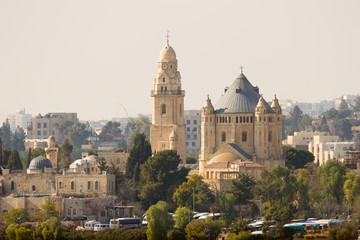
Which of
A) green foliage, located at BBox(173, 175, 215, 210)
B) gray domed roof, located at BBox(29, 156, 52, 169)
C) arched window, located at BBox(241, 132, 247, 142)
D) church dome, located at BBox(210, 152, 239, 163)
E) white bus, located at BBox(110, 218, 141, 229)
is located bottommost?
white bus, located at BBox(110, 218, 141, 229)

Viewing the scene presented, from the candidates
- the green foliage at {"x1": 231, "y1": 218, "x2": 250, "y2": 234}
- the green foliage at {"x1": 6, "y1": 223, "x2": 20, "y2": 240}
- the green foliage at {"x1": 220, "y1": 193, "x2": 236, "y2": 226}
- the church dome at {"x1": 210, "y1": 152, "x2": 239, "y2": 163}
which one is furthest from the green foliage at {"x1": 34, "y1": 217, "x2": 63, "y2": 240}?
the church dome at {"x1": 210, "y1": 152, "x2": 239, "y2": 163}

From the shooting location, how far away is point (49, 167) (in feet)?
463

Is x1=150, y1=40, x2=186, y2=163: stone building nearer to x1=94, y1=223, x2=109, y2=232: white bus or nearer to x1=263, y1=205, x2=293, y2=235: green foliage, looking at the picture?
x1=94, y1=223, x2=109, y2=232: white bus

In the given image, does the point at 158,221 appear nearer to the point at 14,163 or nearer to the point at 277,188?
the point at 277,188

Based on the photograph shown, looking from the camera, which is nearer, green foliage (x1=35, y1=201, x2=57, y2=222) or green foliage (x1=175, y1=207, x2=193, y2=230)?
green foliage (x1=175, y1=207, x2=193, y2=230)

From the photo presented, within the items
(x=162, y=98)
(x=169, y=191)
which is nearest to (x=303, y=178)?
(x=169, y=191)

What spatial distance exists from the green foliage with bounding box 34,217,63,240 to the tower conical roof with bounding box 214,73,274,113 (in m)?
29.7

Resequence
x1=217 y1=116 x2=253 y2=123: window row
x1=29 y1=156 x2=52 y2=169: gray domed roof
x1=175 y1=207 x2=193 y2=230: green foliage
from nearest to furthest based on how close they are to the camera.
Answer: x1=175 y1=207 x2=193 y2=230: green foliage < x1=29 y1=156 x2=52 y2=169: gray domed roof < x1=217 y1=116 x2=253 y2=123: window row

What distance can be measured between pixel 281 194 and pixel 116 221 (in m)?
16.0

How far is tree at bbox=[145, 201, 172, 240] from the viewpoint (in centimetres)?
11288

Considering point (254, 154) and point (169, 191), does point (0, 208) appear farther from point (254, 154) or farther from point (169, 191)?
point (254, 154)

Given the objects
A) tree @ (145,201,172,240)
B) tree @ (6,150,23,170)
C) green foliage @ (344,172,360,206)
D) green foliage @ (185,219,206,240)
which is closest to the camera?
tree @ (145,201,172,240)

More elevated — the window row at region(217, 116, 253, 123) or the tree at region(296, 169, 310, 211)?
the window row at region(217, 116, 253, 123)

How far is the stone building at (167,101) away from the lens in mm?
148000
